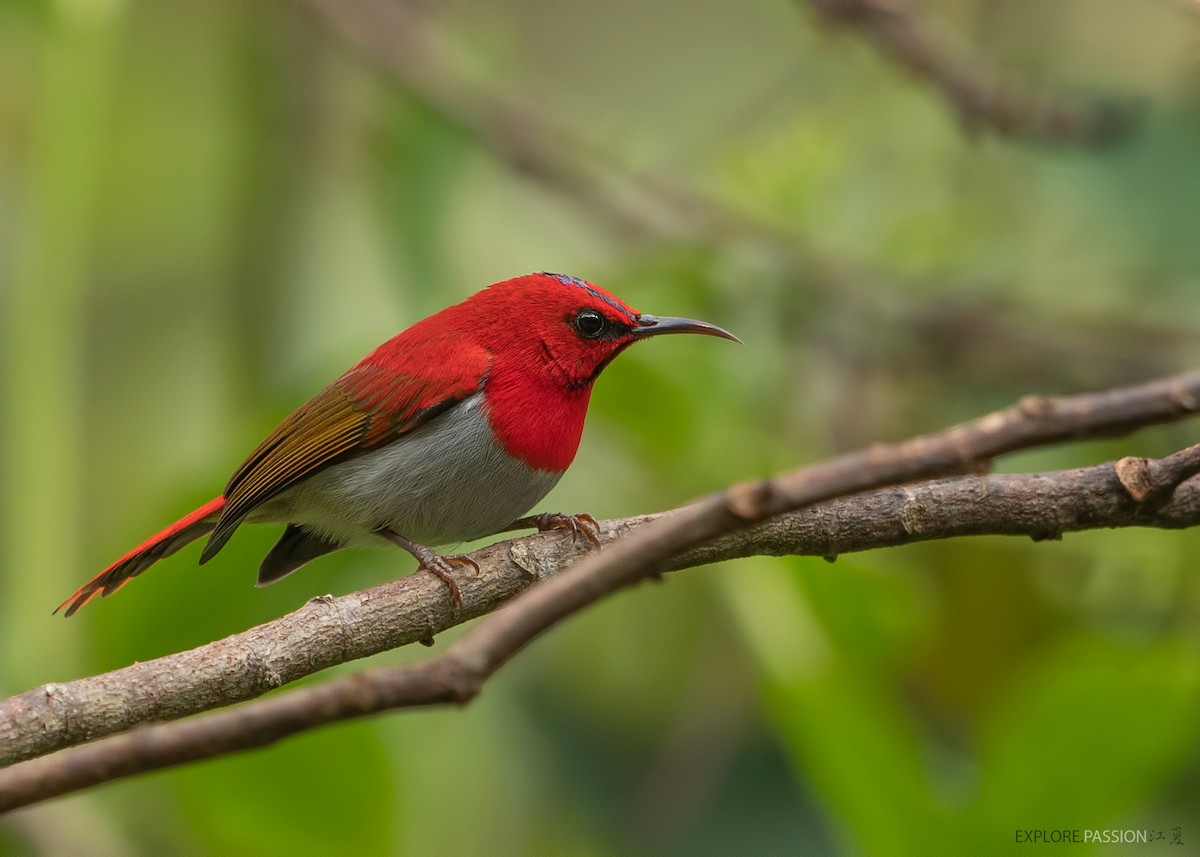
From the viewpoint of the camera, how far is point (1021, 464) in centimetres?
434

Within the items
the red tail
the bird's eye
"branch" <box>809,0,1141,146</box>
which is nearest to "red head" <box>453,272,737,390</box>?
the bird's eye

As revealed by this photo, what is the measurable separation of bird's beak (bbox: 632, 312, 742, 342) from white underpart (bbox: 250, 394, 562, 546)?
0.55m

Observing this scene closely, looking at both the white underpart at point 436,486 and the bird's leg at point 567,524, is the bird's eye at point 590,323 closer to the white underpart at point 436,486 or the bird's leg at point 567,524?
the white underpart at point 436,486

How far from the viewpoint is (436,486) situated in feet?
11.2

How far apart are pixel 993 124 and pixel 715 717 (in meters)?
2.37

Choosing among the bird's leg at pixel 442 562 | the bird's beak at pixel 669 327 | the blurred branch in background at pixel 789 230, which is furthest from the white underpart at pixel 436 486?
the blurred branch in background at pixel 789 230

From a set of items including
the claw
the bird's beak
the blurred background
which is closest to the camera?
the claw

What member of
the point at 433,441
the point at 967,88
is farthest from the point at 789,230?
the point at 433,441

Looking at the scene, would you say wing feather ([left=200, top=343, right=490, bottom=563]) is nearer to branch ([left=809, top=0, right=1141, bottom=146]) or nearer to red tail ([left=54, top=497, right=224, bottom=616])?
red tail ([left=54, top=497, right=224, bottom=616])

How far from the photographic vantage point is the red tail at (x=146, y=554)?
131 inches

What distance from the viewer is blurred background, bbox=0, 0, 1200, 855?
330cm

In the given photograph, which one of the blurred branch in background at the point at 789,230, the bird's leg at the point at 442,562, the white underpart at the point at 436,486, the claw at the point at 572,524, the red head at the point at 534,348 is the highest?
the blurred branch in background at the point at 789,230

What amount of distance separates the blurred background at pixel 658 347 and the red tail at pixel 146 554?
55mm

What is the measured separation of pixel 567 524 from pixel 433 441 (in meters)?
0.49
